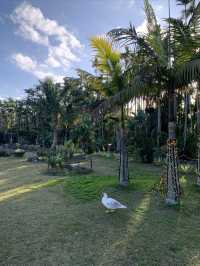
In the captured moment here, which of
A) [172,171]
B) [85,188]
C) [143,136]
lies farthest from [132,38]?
[143,136]

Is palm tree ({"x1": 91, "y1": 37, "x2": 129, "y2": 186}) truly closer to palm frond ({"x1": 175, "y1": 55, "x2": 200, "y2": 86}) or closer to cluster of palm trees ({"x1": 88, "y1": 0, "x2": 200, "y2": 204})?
cluster of palm trees ({"x1": 88, "y1": 0, "x2": 200, "y2": 204})

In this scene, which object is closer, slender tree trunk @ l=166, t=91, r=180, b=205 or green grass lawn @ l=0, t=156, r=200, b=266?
green grass lawn @ l=0, t=156, r=200, b=266

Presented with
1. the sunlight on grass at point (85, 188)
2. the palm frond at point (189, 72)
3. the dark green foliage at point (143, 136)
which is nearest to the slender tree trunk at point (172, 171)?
the palm frond at point (189, 72)

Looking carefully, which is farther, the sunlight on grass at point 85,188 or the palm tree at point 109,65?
the palm tree at point 109,65

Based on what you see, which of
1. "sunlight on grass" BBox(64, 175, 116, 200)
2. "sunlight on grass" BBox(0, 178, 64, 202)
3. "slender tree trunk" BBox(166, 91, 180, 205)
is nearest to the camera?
"slender tree trunk" BBox(166, 91, 180, 205)

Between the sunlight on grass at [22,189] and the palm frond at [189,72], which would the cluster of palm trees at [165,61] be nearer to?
the palm frond at [189,72]

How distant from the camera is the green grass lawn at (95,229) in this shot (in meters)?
3.66

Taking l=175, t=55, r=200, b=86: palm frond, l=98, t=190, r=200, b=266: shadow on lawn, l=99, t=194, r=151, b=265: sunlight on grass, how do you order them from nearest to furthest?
l=98, t=190, r=200, b=266: shadow on lawn, l=99, t=194, r=151, b=265: sunlight on grass, l=175, t=55, r=200, b=86: palm frond

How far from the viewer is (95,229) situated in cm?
478

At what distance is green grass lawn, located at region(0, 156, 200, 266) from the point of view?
12.0 feet

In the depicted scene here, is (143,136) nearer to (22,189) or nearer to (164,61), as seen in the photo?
(22,189)

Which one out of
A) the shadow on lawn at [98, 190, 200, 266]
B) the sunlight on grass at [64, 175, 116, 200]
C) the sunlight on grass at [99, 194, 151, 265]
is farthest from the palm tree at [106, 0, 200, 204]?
the sunlight on grass at [64, 175, 116, 200]

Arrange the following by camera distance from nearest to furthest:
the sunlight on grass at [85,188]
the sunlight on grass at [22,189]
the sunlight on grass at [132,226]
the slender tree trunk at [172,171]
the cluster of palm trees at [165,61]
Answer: the sunlight on grass at [132,226]
the cluster of palm trees at [165,61]
the slender tree trunk at [172,171]
the sunlight on grass at [85,188]
the sunlight on grass at [22,189]

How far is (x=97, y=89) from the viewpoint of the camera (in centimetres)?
834
